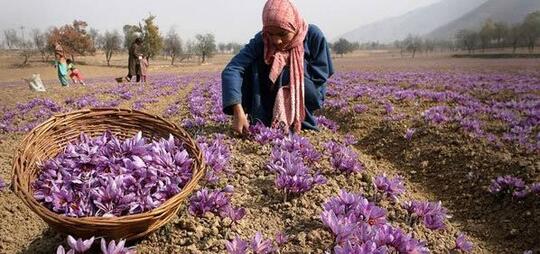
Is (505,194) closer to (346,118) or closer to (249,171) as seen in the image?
(249,171)

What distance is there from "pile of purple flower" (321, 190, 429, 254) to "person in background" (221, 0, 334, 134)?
2568mm

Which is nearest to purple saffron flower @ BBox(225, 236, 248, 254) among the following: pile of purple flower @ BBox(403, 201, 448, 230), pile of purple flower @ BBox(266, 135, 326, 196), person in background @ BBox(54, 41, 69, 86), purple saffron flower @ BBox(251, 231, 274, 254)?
purple saffron flower @ BBox(251, 231, 274, 254)

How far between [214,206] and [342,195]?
103cm

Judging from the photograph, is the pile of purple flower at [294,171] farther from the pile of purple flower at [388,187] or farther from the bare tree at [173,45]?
the bare tree at [173,45]

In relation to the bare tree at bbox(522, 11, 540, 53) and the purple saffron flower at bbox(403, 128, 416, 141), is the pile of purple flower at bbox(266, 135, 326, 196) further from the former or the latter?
the bare tree at bbox(522, 11, 540, 53)

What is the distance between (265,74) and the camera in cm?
587

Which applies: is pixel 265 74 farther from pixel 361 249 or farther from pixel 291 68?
pixel 361 249

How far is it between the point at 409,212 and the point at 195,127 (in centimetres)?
418

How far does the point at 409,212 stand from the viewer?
11.6ft

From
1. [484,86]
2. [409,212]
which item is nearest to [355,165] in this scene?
[409,212]

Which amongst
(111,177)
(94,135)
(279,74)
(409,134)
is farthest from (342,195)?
(409,134)

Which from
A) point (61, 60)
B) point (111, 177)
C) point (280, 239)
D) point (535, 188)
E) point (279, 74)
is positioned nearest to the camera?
point (111, 177)

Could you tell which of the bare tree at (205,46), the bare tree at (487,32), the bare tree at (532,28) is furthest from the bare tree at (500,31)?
the bare tree at (205,46)

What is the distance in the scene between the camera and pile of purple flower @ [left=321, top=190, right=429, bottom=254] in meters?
2.54
